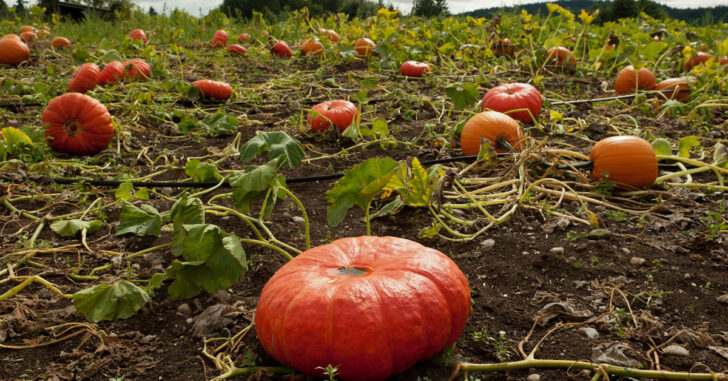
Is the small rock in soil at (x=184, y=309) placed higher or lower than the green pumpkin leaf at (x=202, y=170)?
lower

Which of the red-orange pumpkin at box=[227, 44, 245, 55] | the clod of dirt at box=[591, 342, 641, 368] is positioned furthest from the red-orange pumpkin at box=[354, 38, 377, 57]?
the clod of dirt at box=[591, 342, 641, 368]

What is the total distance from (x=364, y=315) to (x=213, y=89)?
14.8 feet

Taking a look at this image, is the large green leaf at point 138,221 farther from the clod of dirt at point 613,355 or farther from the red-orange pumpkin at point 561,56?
the red-orange pumpkin at point 561,56

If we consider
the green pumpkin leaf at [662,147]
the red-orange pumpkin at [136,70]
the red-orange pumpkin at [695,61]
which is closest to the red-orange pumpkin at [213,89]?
the red-orange pumpkin at [136,70]

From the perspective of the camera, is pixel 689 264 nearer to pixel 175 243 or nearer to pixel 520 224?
pixel 520 224

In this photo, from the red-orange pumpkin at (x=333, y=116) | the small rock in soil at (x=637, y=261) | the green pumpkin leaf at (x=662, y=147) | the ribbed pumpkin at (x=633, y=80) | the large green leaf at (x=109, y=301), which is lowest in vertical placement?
the small rock in soil at (x=637, y=261)

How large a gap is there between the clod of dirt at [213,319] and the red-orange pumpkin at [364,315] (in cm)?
32

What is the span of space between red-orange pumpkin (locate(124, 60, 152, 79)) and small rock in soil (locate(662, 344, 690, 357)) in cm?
561

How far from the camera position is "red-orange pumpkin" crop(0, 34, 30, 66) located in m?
7.72

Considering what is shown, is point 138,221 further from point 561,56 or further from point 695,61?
point 695,61

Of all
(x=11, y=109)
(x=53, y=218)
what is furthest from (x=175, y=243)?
(x=11, y=109)

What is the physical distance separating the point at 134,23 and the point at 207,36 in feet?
6.76

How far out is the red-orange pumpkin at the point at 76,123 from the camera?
4.02 metres

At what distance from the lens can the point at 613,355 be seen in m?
1.81
